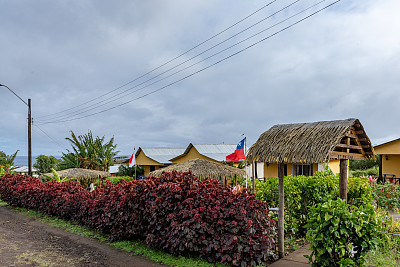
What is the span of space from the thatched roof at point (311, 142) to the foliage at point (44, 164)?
40.8m

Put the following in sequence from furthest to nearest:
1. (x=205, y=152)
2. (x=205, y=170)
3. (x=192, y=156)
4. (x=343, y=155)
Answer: (x=192, y=156) → (x=205, y=152) → (x=205, y=170) → (x=343, y=155)

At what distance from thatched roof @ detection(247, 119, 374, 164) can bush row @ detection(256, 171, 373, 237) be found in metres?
1.06

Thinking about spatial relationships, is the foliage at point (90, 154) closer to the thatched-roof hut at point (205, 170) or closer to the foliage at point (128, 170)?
the foliage at point (128, 170)

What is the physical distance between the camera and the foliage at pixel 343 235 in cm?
457

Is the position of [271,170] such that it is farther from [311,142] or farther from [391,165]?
[311,142]

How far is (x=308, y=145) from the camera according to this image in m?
6.27

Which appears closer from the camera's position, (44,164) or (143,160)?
(143,160)

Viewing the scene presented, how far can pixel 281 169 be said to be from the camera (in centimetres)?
668

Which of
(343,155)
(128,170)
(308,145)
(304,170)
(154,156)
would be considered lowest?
(128,170)

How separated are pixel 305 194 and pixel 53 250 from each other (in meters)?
6.42

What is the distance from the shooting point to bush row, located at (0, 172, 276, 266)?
5.94m

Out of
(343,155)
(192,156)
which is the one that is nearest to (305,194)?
(343,155)

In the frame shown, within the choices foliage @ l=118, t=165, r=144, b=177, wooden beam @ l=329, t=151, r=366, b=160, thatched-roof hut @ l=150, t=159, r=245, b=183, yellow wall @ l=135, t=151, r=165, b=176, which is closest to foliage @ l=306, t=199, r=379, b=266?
wooden beam @ l=329, t=151, r=366, b=160

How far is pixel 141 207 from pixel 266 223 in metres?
3.05
